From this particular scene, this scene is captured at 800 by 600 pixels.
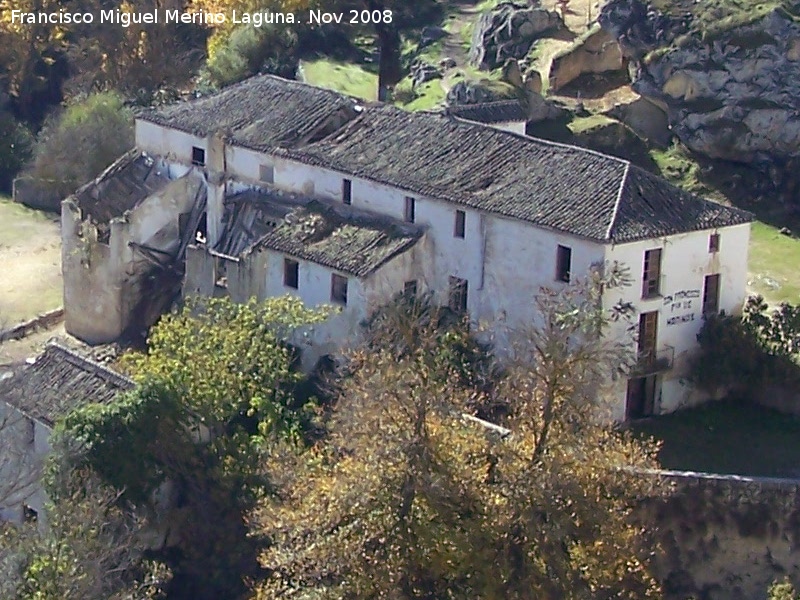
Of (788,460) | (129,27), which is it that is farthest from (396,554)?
(129,27)

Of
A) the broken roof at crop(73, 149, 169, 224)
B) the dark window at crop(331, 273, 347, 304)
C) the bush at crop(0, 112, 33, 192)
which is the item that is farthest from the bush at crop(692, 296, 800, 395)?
the bush at crop(0, 112, 33, 192)

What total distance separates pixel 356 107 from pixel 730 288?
512 inches

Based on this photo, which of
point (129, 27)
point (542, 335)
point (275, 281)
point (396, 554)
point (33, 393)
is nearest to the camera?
point (396, 554)

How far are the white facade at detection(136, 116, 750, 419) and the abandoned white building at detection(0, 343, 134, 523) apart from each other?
6.70 metres

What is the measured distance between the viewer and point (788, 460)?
46344mm

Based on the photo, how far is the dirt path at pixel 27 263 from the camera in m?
65.2

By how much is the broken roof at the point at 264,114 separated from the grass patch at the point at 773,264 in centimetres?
1264

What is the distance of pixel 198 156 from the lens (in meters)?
58.3

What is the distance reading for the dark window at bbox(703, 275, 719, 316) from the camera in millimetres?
49031

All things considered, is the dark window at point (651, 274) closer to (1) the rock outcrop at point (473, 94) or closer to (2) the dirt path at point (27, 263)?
(1) the rock outcrop at point (473, 94)

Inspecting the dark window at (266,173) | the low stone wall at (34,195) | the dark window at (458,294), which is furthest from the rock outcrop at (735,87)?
the low stone wall at (34,195)

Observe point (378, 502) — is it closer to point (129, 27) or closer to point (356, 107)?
point (356, 107)

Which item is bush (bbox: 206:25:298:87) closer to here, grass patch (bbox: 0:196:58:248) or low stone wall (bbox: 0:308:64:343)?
grass patch (bbox: 0:196:58:248)

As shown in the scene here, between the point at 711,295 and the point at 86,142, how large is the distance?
3340cm
